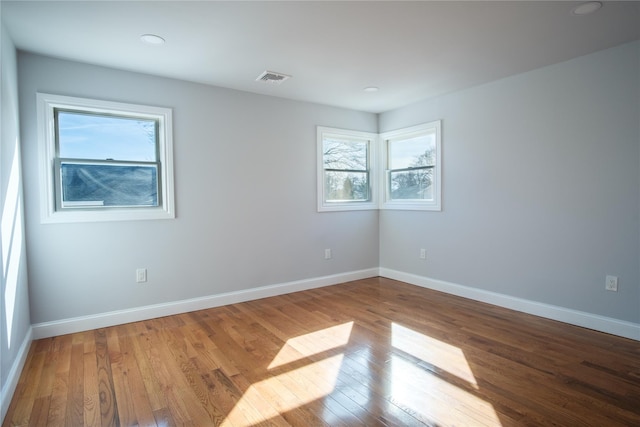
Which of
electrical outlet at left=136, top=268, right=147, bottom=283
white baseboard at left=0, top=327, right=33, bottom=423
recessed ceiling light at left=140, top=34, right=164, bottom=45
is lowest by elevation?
white baseboard at left=0, top=327, right=33, bottom=423

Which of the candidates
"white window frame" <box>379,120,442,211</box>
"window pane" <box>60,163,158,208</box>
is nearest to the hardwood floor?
"window pane" <box>60,163,158,208</box>

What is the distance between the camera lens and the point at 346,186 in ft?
16.3

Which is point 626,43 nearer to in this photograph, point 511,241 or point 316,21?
point 511,241

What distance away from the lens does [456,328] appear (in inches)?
121

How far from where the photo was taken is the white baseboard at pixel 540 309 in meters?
2.86

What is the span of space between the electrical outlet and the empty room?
2cm

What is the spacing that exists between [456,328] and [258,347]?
1.77 meters

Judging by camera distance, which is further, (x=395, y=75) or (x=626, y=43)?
(x=395, y=75)

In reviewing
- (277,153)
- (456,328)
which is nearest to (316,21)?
(277,153)

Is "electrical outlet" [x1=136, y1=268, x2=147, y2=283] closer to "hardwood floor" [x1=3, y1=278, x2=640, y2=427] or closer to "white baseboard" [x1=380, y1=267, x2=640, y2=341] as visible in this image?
"hardwood floor" [x1=3, y1=278, x2=640, y2=427]

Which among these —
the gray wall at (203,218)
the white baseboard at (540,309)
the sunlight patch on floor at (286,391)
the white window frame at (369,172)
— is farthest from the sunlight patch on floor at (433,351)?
the white window frame at (369,172)

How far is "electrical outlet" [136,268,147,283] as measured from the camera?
3.36 m

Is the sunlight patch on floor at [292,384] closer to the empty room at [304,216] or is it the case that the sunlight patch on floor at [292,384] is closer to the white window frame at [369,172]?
the empty room at [304,216]

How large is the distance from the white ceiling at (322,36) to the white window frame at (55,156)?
1.24 ft
